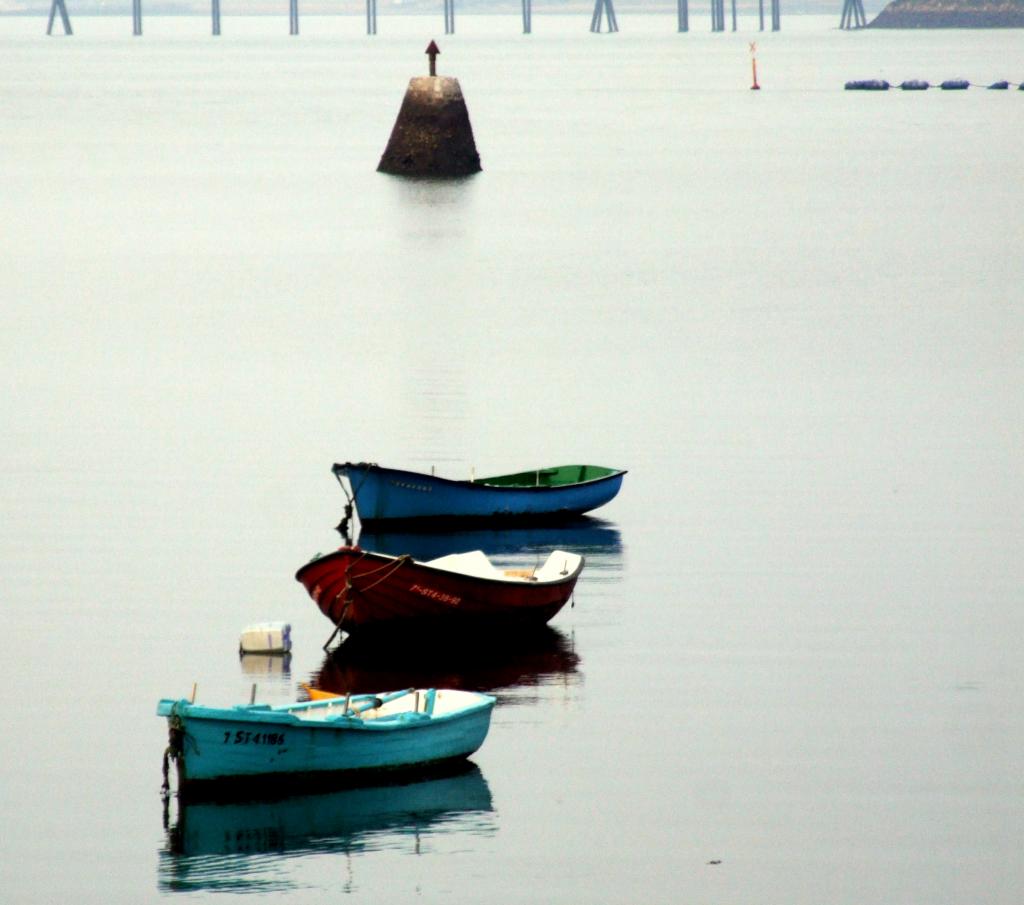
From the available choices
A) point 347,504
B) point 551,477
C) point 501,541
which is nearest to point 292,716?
point 347,504

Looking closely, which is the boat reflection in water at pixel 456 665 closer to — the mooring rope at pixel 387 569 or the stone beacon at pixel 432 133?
the mooring rope at pixel 387 569

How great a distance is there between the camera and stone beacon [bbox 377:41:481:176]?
86375mm

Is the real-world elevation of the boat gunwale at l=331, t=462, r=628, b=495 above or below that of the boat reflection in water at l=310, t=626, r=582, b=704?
above

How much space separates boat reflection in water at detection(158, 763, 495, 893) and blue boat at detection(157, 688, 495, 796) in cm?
20

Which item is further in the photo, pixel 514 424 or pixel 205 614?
pixel 514 424

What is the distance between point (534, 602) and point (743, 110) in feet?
546

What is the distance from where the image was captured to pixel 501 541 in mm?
30297

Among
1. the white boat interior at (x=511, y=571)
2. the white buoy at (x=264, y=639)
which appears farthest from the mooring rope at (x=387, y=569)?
the white boat interior at (x=511, y=571)

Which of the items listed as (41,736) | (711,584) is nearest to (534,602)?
(711,584)

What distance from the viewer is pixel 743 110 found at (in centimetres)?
18650

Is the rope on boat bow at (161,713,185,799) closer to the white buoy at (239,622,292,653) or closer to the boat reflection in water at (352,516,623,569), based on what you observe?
the white buoy at (239,622,292,653)

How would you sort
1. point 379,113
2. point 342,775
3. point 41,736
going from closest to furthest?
point 342,775
point 41,736
point 379,113

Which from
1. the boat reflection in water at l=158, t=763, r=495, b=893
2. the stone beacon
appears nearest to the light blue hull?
the boat reflection in water at l=158, t=763, r=495, b=893

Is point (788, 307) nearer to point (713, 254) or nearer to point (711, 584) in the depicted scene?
point (713, 254)
